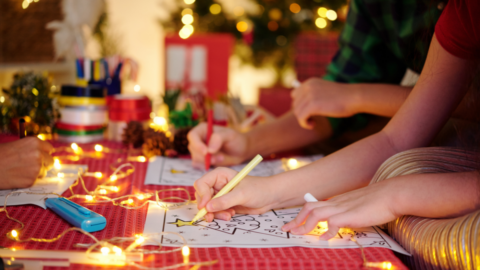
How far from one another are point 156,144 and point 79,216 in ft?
1.34

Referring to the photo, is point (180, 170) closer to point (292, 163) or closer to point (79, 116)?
point (292, 163)

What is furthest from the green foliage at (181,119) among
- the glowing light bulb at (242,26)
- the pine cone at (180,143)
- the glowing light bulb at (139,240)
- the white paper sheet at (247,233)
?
the glowing light bulb at (242,26)

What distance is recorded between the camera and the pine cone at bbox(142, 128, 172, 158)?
902 mm

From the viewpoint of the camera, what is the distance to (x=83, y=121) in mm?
998

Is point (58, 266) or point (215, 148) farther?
point (215, 148)

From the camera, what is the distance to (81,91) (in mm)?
979

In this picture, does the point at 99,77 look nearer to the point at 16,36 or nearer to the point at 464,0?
the point at 16,36

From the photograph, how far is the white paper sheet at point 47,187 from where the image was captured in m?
0.58

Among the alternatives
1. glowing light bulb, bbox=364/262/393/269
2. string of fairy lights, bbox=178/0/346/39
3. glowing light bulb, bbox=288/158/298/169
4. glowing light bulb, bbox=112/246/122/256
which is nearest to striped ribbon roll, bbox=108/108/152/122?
glowing light bulb, bbox=288/158/298/169

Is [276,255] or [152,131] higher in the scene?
[152,131]

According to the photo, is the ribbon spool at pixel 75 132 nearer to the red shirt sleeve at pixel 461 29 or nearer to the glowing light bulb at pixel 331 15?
the red shirt sleeve at pixel 461 29

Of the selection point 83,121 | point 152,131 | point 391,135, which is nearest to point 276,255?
point 391,135

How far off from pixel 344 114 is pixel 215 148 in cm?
27

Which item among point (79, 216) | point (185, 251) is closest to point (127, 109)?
point (79, 216)
